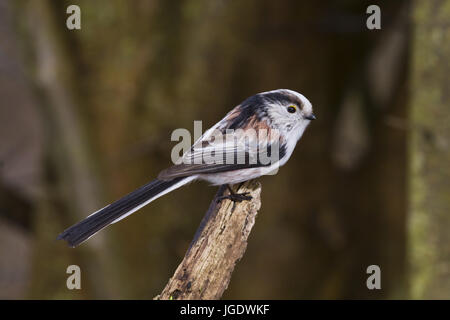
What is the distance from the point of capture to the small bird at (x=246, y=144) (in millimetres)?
3336

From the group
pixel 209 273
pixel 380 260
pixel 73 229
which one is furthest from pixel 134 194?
pixel 380 260

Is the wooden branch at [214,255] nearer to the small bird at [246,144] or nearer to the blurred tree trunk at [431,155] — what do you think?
the small bird at [246,144]

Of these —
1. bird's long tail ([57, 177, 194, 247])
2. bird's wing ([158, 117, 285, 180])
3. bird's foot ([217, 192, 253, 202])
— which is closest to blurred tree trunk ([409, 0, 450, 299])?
bird's wing ([158, 117, 285, 180])

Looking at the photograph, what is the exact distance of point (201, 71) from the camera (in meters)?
5.97

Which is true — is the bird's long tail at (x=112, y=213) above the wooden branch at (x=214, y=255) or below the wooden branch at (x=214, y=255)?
above

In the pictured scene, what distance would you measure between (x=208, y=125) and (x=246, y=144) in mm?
2388

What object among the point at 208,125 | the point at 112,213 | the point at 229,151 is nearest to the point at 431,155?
the point at 208,125

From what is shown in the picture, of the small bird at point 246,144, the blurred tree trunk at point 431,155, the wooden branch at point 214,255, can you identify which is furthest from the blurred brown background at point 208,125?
the wooden branch at point 214,255

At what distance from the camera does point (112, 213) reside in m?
2.93

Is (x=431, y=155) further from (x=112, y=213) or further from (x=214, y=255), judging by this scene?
(x=112, y=213)

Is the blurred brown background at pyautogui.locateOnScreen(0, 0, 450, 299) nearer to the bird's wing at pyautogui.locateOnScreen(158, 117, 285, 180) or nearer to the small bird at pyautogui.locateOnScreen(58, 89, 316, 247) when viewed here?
the small bird at pyautogui.locateOnScreen(58, 89, 316, 247)

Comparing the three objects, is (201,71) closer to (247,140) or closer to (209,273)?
(247,140)

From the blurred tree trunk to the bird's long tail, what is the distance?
2655mm

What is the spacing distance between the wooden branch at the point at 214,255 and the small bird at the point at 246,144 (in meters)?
0.16
